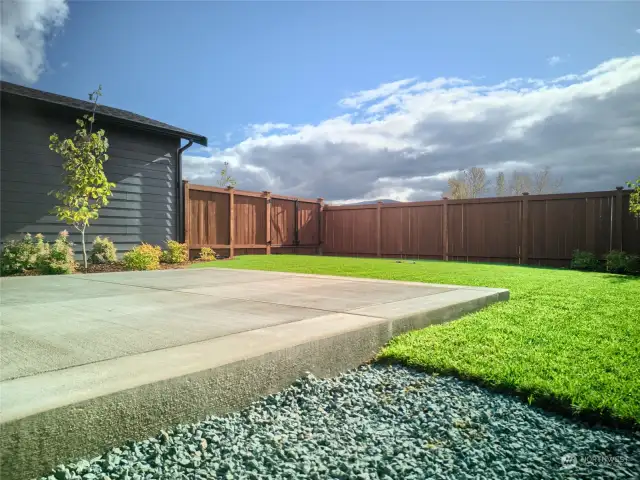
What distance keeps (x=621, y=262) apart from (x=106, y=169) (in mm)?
10886

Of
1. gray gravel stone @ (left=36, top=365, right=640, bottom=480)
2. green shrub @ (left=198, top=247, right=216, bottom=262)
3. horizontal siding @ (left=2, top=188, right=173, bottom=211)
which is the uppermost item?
horizontal siding @ (left=2, top=188, right=173, bottom=211)

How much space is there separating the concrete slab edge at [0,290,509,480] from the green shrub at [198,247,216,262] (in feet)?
25.3

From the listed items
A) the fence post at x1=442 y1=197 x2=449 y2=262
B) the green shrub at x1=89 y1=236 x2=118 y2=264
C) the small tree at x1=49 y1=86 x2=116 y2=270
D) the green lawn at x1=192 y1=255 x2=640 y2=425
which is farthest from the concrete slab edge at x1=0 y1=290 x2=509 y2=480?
the fence post at x1=442 y1=197 x2=449 y2=262

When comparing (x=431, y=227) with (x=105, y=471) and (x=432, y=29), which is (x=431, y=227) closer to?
(x=432, y=29)

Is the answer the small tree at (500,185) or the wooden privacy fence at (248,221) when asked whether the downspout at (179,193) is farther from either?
the small tree at (500,185)

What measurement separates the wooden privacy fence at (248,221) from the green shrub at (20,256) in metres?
3.45

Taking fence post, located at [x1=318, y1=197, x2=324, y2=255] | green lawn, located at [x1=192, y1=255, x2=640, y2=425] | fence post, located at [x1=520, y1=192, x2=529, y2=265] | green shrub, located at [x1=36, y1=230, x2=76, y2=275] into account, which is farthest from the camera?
fence post, located at [x1=318, y1=197, x2=324, y2=255]

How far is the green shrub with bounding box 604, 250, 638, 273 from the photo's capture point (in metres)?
8.37

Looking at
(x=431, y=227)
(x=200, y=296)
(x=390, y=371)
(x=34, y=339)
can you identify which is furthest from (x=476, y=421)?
(x=431, y=227)

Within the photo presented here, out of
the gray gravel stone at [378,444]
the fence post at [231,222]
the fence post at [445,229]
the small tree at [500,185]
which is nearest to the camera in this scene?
the gray gravel stone at [378,444]

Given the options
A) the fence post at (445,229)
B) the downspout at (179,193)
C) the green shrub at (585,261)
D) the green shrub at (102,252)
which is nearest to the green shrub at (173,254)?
the green shrub at (102,252)

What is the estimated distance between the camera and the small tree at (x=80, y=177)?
7.20 metres

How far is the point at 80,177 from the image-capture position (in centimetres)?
720

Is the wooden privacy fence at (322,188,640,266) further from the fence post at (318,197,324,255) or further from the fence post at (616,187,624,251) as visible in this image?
the fence post at (318,197,324,255)
